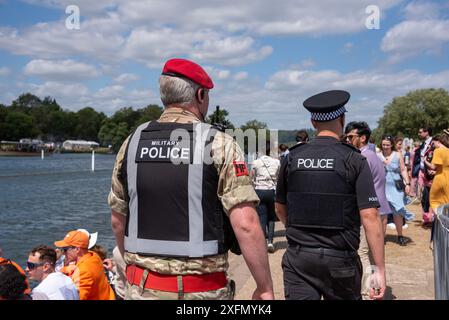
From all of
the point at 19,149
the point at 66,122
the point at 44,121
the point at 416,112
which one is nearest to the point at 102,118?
the point at 66,122

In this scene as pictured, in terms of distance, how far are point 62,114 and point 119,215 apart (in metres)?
185

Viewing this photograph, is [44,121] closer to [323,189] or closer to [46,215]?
[46,215]

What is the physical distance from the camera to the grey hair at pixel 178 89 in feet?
9.48

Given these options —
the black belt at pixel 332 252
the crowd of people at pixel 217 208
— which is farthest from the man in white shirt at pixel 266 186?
the black belt at pixel 332 252

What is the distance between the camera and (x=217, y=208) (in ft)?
9.00

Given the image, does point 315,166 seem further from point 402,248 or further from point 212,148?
point 402,248

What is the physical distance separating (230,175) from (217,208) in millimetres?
206

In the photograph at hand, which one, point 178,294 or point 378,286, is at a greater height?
point 178,294

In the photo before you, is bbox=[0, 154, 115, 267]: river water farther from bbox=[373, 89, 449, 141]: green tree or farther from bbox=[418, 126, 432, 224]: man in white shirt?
bbox=[373, 89, 449, 141]: green tree

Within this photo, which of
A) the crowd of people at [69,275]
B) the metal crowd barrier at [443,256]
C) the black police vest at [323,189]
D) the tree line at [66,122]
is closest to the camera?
the black police vest at [323,189]

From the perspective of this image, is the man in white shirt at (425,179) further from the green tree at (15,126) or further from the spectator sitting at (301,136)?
the green tree at (15,126)

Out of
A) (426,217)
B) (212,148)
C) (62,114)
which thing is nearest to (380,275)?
(212,148)

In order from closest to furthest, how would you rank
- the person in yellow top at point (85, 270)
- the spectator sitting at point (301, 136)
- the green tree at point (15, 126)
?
the person in yellow top at point (85, 270) < the spectator sitting at point (301, 136) < the green tree at point (15, 126)

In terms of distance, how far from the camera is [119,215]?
3117mm
